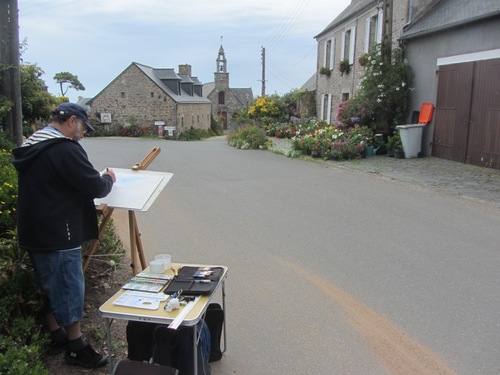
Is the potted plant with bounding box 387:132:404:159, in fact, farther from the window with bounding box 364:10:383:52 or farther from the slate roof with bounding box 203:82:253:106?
the slate roof with bounding box 203:82:253:106

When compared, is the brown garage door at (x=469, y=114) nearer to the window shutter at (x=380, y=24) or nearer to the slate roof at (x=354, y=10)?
the window shutter at (x=380, y=24)

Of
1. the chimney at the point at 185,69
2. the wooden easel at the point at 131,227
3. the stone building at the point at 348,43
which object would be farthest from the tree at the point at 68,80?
the wooden easel at the point at 131,227

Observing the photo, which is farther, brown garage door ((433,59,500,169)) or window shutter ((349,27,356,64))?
window shutter ((349,27,356,64))

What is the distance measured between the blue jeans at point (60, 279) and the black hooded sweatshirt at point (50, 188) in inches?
2.7

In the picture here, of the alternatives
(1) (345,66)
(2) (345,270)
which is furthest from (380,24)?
(2) (345,270)

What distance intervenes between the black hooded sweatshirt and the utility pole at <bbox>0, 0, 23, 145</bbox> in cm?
396

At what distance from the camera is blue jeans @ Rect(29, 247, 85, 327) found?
3.15m

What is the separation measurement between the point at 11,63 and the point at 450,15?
12.3 metres

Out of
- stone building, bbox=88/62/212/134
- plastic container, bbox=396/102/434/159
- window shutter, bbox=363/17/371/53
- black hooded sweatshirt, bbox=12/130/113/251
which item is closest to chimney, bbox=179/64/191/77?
stone building, bbox=88/62/212/134

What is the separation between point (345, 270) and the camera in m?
5.36

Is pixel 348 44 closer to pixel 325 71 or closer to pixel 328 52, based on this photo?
pixel 325 71

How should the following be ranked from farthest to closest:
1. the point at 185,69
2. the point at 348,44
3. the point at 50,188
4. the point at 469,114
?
the point at 185,69
the point at 348,44
the point at 469,114
the point at 50,188

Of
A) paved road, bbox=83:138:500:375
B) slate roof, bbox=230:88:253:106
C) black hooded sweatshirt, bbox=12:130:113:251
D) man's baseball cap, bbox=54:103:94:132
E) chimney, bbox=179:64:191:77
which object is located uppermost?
chimney, bbox=179:64:191:77

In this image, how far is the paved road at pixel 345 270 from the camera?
362 centimetres
